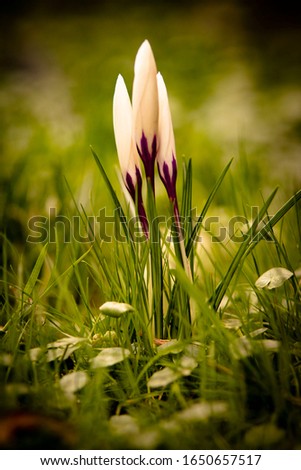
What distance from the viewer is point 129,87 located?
271cm

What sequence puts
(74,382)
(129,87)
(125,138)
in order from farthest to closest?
(129,87)
(125,138)
(74,382)

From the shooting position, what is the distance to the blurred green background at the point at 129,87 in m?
1.73

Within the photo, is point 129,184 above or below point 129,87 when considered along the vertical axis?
below

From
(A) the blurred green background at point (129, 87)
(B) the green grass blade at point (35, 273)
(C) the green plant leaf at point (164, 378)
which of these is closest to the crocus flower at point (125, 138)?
(B) the green grass blade at point (35, 273)

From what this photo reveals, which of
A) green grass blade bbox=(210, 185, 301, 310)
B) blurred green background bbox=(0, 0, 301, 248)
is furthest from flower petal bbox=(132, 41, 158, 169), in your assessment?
blurred green background bbox=(0, 0, 301, 248)

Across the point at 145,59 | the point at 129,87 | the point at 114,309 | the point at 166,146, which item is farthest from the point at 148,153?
the point at 129,87

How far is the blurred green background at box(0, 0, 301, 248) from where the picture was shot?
1.73m

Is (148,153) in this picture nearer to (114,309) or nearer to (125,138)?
(125,138)

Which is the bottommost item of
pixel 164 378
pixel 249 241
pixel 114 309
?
pixel 164 378

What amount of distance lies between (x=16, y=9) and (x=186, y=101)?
1.65 m

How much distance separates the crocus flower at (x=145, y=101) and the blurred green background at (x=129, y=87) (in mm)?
487

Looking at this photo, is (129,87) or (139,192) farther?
(129,87)

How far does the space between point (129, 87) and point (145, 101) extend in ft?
6.25

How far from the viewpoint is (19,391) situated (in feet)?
2.54
